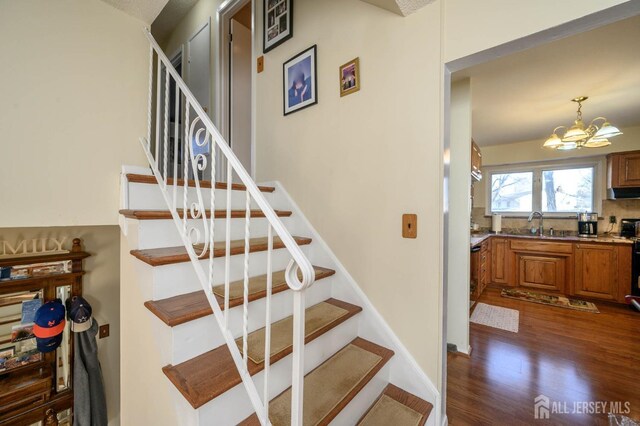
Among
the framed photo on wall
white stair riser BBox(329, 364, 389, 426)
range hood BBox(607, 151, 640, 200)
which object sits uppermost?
the framed photo on wall

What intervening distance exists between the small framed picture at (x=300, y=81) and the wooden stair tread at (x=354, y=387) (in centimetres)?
182

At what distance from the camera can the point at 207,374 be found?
0.94 m

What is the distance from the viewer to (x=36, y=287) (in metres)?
2.18

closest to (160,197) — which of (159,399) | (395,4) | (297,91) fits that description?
(159,399)

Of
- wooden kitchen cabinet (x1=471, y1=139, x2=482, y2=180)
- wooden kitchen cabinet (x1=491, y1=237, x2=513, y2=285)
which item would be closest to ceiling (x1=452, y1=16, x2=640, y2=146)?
wooden kitchen cabinet (x1=471, y1=139, x2=482, y2=180)

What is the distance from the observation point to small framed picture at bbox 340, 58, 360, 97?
1.69 m

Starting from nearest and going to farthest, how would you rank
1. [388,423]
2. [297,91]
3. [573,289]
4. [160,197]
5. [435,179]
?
[388,423]
[435,179]
[160,197]
[297,91]
[573,289]

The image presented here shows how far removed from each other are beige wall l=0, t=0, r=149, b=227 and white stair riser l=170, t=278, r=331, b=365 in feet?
3.30

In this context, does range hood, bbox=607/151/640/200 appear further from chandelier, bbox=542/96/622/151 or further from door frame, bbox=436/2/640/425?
door frame, bbox=436/2/640/425

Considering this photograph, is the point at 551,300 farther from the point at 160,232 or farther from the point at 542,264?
the point at 160,232

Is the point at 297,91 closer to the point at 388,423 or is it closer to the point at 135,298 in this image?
the point at 135,298

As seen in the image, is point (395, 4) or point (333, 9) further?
point (333, 9)

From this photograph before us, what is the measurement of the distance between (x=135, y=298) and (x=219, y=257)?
0.47 m

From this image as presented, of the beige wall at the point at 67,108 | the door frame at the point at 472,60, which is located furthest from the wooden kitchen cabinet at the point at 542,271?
the beige wall at the point at 67,108
